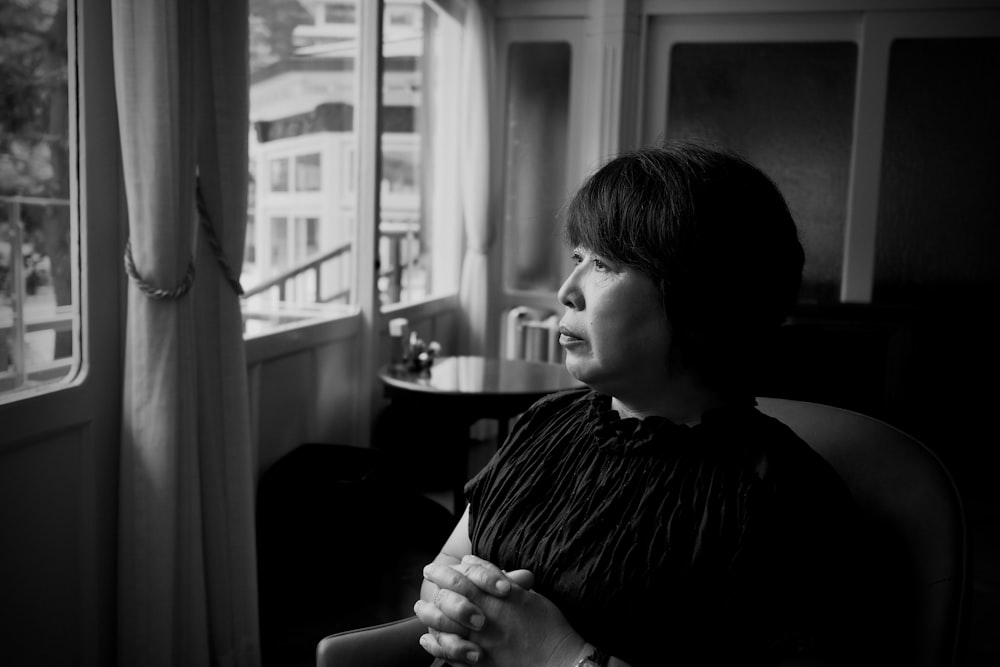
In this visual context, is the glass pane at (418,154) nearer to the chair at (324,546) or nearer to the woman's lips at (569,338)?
the chair at (324,546)

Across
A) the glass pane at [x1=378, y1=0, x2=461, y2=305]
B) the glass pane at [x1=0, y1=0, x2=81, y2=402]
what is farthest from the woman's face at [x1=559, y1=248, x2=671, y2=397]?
the glass pane at [x1=378, y1=0, x2=461, y2=305]

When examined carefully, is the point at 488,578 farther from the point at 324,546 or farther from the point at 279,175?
the point at 279,175

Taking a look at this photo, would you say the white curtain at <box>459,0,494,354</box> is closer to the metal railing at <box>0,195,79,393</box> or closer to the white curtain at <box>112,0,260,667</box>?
the white curtain at <box>112,0,260,667</box>

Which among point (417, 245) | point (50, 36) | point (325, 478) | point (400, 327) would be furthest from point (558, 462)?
point (417, 245)

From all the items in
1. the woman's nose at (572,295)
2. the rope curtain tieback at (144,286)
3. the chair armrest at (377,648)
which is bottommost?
the chair armrest at (377,648)

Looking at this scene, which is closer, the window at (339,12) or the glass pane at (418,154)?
the window at (339,12)

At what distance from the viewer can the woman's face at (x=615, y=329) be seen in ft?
3.17

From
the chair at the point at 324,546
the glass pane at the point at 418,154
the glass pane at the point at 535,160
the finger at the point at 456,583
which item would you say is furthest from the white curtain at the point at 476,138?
the finger at the point at 456,583

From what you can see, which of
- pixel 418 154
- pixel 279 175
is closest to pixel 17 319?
pixel 279 175

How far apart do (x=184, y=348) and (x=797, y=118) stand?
372 centimetres

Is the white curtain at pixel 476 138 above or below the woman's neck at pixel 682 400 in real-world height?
above

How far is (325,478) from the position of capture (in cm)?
268

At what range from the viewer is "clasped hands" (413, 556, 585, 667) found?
0.92 metres

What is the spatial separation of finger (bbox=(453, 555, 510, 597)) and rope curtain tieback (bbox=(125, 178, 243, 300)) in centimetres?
109
